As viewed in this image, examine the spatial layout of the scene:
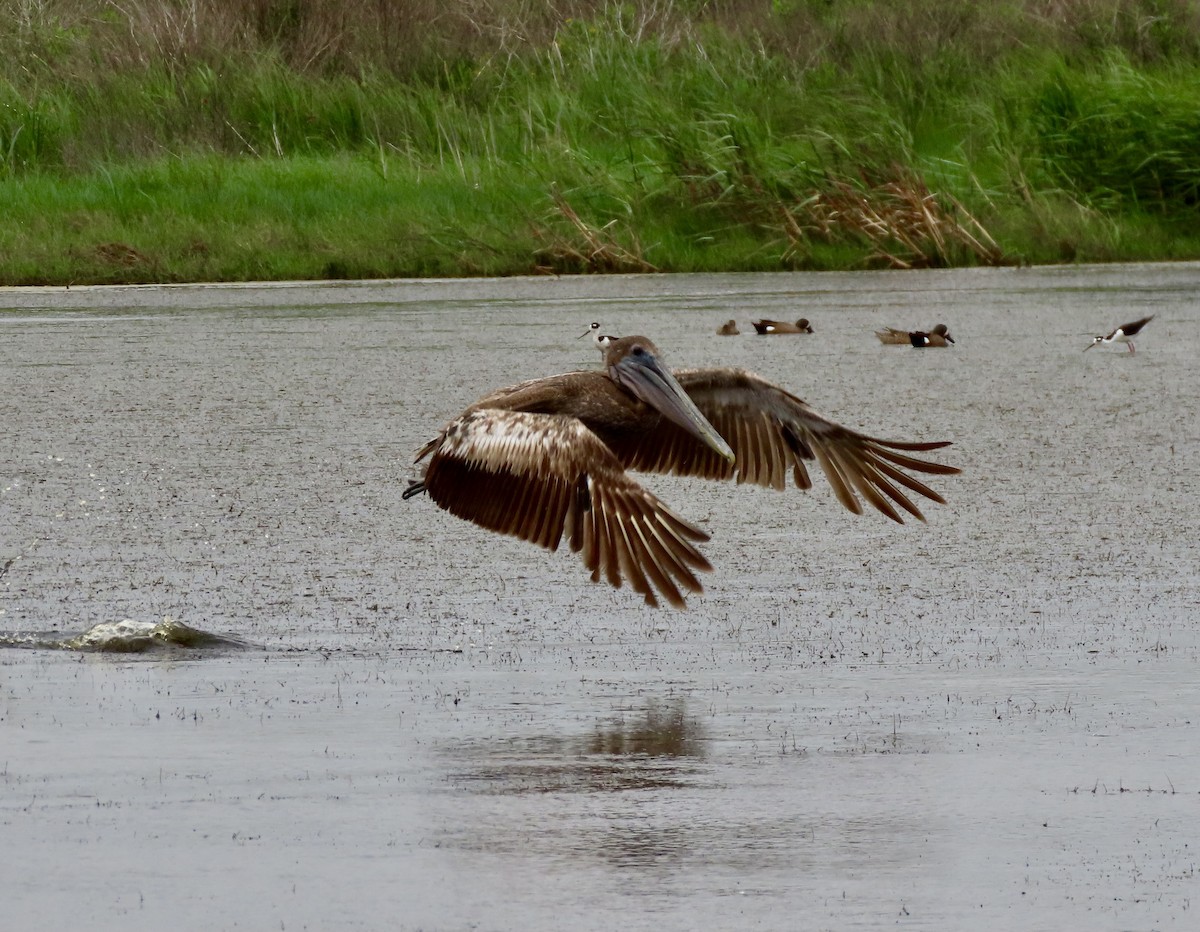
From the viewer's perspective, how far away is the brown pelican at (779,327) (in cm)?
1515

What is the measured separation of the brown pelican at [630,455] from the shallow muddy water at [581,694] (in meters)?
0.35

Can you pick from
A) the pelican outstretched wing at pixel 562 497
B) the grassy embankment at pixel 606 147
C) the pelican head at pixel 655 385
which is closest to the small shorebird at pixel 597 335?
the grassy embankment at pixel 606 147

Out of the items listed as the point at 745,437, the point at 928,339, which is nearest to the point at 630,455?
the point at 745,437

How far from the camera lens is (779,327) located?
50.0 feet

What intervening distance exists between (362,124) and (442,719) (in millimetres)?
18587

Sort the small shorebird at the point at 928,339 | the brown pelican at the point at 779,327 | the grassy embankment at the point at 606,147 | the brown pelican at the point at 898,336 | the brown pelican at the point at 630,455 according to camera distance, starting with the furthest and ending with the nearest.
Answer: the grassy embankment at the point at 606,147 → the brown pelican at the point at 779,327 → the brown pelican at the point at 898,336 → the small shorebird at the point at 928,339 → the brown pelican at the point at 630,455

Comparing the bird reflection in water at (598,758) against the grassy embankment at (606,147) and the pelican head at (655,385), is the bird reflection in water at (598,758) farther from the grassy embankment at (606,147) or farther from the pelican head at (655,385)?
the grassy embankment at (606,147)

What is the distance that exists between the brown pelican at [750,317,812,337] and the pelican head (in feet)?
27.1

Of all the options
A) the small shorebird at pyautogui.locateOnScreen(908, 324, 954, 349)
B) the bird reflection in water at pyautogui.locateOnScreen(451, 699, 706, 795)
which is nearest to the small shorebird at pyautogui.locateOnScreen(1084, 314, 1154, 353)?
the small shorebird at pyautogui.locateOnScreen(908, 324, 954, 349)

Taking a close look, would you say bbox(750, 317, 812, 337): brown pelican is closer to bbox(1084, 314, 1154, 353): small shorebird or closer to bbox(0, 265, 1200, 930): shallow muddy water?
bbox(1084, 314, 1154, 353): small shorebird

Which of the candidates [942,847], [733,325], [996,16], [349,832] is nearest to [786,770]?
[942,847]

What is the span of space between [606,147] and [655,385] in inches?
614

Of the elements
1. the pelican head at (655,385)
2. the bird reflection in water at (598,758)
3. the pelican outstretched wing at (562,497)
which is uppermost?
the pelican head at (655,385)

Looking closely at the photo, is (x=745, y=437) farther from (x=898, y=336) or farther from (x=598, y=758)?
(x=898, y=336)
